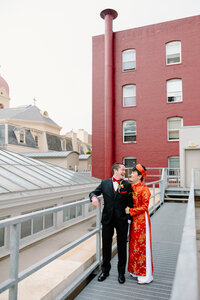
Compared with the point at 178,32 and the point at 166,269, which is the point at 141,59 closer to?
the point at 178,32

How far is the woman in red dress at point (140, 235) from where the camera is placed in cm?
359

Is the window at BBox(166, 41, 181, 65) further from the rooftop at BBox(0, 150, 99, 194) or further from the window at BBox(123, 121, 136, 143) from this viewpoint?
the rooftop at BBox(0, 150, 99, 194)

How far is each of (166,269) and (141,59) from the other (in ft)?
66.5

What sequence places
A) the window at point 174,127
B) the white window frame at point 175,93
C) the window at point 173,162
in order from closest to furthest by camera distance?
the window at point 173,162 < the window at point 174,127 < the white window frame at point 175,93

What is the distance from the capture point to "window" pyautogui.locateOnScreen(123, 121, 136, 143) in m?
21.7

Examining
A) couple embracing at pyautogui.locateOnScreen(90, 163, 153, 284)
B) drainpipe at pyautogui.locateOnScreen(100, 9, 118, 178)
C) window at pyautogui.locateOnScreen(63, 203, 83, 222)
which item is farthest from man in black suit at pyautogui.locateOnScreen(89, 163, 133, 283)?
drainpipe at pyautogui.locateOnScreen(100, 9, 118, 178)

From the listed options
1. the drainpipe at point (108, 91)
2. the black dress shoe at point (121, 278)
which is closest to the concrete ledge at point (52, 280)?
the black dress shoe at point (121, 278)

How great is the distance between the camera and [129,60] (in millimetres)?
22234

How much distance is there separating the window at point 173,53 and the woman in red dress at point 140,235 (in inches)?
→ 778

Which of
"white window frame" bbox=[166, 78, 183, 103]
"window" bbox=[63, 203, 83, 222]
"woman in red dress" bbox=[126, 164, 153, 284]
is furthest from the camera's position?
"white window frame" bbox=[166, 78, 183, 103]

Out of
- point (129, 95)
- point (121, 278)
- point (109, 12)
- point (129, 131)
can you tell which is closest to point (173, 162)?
point (129, 131)

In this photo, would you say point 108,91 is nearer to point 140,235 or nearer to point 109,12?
point 109,12

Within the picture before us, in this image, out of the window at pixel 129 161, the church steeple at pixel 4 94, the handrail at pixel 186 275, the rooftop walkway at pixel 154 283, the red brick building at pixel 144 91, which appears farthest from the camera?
the church steeple at pixel 4 94

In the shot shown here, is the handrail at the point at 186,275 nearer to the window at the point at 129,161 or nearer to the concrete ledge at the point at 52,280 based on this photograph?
the concrete ledge at the point at 52,280
